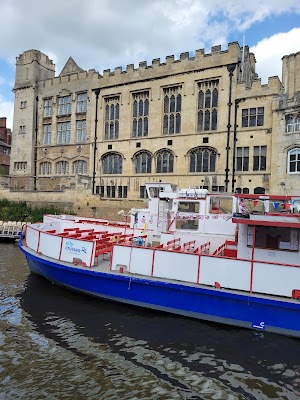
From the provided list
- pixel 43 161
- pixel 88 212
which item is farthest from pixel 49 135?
pixel 88 212

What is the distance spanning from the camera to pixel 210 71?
98.8 ft

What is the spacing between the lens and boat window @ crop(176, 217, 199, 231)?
1372 centimetres

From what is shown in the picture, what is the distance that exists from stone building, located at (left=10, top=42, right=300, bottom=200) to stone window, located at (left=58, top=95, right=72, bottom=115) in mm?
116

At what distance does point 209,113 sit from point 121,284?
23.2 metres

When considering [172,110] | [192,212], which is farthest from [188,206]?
[172,110]

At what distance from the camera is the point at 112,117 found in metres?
35.8

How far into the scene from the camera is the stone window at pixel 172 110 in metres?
32.2

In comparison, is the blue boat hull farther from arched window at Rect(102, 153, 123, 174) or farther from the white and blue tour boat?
arched window at Rect(102, 153, 123, 174)

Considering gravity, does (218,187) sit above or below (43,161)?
below

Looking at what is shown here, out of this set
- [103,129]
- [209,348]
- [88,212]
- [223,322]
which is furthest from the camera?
[103,129]

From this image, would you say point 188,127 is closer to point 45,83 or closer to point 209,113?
point 209,113

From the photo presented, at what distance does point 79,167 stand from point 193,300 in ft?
96.6

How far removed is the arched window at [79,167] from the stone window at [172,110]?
10.5 meters

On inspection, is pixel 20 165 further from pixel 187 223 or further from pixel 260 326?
pixel 260 326
